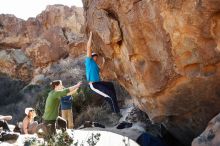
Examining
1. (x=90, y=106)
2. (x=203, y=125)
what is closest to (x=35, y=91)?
(x=90, y=106)

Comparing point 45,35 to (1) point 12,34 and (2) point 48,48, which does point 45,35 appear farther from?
(1) point 12,34

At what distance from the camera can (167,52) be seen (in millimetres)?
7406

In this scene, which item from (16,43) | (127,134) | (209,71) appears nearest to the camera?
(209,71)

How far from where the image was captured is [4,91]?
90.5 feet

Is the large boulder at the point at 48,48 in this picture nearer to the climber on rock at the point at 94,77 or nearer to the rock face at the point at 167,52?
the rock face at the point at 167,52

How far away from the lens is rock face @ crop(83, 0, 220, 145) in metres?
6.75

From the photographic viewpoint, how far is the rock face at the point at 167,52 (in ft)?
22.1

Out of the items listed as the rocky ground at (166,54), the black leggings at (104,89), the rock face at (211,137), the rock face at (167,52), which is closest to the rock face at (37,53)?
the black leggings at (104,89)

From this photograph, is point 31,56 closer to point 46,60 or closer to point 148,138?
point 46,60

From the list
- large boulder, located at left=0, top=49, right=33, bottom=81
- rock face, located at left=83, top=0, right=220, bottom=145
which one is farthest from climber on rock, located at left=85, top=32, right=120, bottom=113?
large boulder, located at left=0, top=49, right=33, bottom=81

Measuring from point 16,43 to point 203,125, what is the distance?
2427 centimetres

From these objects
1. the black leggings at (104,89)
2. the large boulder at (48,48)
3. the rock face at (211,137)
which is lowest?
the rock face at (211,137)

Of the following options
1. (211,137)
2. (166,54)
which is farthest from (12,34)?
(211,137)

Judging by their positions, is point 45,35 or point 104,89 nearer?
point 104,89
